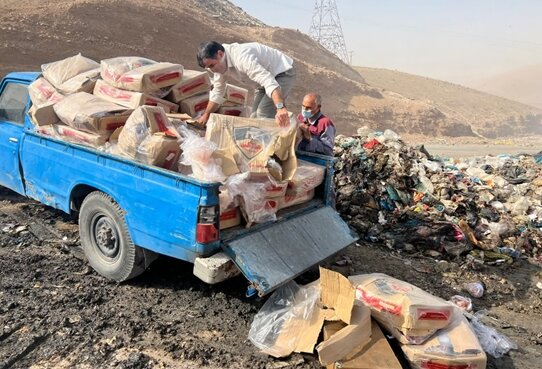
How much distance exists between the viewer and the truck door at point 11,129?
4.78 m

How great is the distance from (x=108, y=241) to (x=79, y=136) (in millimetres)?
1002

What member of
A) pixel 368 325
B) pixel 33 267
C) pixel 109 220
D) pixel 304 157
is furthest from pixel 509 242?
pixel 33 267

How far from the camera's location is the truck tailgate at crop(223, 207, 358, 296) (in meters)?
3.21

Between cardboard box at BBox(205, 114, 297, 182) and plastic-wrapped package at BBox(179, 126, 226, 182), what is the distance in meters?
0.10

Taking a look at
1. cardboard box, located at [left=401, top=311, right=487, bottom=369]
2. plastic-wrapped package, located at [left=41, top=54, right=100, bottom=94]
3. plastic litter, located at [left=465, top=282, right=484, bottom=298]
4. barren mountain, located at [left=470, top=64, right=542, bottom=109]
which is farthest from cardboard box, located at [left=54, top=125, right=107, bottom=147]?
barren mountain, located at [left=470, top=64, right=542, bottom=109]

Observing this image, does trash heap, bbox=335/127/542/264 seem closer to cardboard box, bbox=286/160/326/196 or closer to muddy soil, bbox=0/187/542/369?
muddy soil, bbox=0/187/542/369

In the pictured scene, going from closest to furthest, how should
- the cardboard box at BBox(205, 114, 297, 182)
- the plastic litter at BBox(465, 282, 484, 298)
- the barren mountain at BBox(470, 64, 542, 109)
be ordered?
the cardboard box at BBox(205, 114, 297, 182), the plastic litter at BBox(465, 282, 484, 298), the barren mountain at BBox(470, 64, 542, 109)

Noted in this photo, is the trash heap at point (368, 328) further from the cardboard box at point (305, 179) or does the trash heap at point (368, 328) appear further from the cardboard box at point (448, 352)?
the cardboard box at point (305, 179)

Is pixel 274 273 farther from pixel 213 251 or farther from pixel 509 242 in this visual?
pixel 509 242

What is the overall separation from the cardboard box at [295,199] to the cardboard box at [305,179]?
0.09 ft

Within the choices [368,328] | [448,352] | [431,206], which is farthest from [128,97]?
[431,206]

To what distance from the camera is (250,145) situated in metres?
3.72

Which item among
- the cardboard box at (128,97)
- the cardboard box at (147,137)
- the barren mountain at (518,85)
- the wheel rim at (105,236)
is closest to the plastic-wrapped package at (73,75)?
the cardboard box at (128,97)

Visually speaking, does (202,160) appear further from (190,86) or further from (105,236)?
(190,86)
